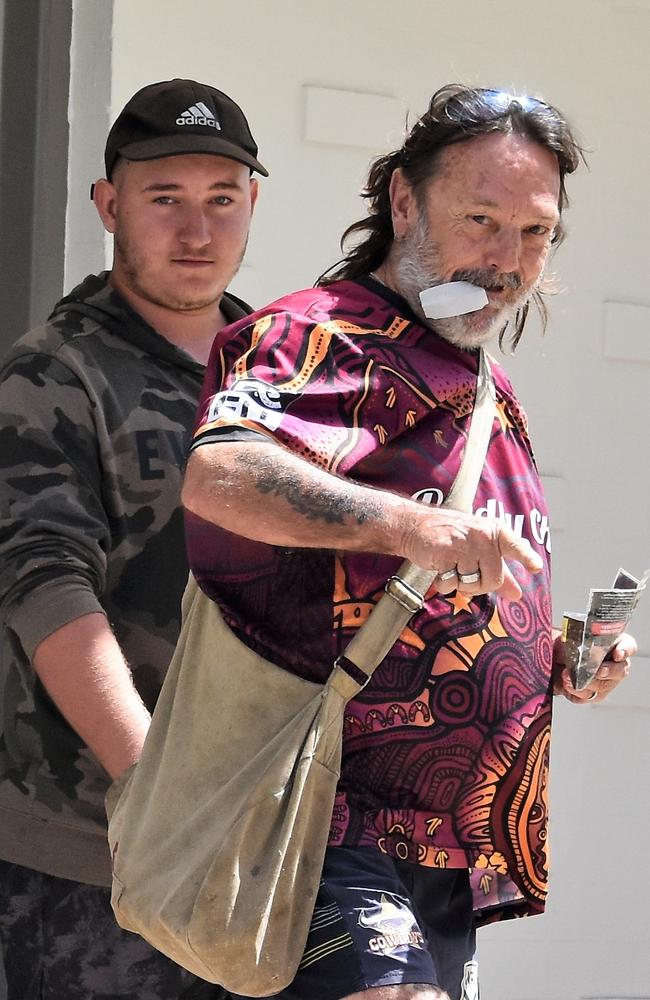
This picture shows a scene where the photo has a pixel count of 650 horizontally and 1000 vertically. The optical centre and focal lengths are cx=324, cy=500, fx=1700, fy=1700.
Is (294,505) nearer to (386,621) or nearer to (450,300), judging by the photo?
(386,621)

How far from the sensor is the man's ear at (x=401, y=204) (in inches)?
109

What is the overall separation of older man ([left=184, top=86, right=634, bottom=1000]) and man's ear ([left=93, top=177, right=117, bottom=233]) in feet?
2.35

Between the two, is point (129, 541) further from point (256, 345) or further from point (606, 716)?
point (606, 716)

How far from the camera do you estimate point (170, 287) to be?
315 centimetres

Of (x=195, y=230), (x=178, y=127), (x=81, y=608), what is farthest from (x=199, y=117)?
(x=81, y=608)

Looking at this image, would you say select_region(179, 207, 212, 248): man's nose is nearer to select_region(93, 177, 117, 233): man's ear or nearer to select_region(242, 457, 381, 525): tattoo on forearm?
select_region(93, 177, 117, 233): man's ear

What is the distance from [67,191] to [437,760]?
2.24 m

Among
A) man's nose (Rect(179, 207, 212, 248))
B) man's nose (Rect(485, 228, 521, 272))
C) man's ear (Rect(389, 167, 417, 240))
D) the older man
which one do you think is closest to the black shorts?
the older man

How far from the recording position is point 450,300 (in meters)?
2.60

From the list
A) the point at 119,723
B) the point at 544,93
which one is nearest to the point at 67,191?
the point at 544,93

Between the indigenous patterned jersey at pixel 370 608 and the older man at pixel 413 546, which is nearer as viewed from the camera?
the older man at pixel 413 546

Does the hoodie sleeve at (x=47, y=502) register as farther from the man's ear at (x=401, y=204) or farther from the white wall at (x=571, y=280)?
the white wall at (x=571, y=280)

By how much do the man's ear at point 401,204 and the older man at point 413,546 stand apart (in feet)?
0.06

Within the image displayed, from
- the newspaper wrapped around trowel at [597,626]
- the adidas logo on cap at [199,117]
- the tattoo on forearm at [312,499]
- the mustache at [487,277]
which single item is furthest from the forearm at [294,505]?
the adidas logo on cap at [199,117]
